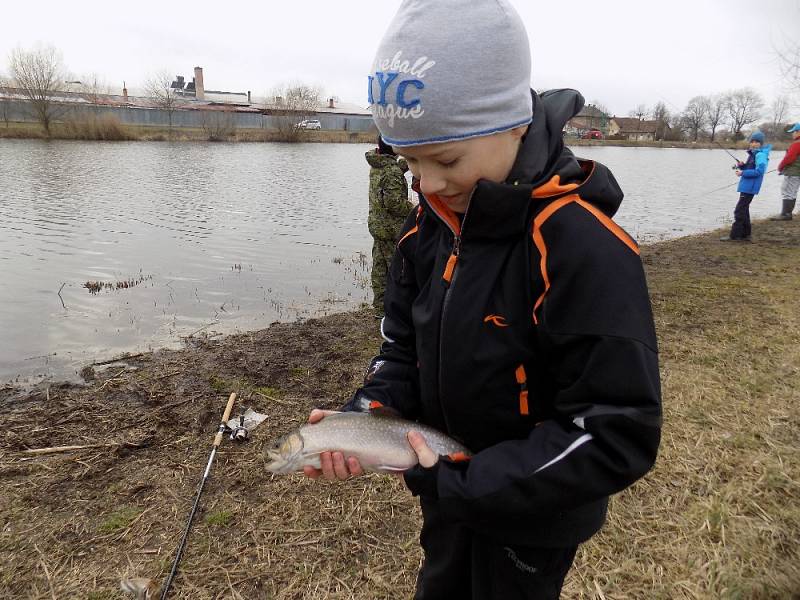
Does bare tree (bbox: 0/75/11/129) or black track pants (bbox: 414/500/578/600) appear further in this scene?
bare tree (bbox: 0/75/11/129)

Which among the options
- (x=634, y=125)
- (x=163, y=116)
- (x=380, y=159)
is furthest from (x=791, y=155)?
(x=634, y=125)

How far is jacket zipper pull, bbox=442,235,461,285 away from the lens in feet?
5.59

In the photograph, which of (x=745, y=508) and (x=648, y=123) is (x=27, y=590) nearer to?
(x=745, y=508)

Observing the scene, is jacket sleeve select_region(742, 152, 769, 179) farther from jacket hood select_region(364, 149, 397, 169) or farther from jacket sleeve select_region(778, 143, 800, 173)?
jacket hood select_region(364, 149, 397, 169)

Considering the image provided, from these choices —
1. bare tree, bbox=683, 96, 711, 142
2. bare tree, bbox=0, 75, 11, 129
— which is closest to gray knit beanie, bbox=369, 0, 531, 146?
bare tree, bbox=0, 75, 11, 129

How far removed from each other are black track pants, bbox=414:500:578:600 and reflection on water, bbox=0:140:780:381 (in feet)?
20.0

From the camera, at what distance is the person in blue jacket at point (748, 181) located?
1227cm

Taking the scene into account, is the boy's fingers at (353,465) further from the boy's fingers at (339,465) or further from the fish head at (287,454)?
the fish head at (287,454)

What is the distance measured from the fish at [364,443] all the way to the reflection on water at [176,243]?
5.78 m

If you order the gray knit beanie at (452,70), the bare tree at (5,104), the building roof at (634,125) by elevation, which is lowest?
the gray knit beanie at (452,70)

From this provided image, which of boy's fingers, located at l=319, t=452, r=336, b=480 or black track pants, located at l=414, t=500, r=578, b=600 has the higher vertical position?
boy's fingers, located at l=319, t=452, r=336, b=480

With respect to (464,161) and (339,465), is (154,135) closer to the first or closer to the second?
(339,465)

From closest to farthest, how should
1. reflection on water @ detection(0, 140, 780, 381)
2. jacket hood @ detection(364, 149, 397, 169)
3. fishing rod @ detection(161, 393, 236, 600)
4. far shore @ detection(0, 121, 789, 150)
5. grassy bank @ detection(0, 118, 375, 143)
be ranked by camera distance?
fishing rod @ detection(161, 393, 236, 600)
jacket hood @ detection(364, 149, 397, 169)
reflection on water @ detection(0, 140, 780, 381)
grassy bank @ detection(0, 118, 375, 143)
far shore @ detection(0, 121, 789, 150)

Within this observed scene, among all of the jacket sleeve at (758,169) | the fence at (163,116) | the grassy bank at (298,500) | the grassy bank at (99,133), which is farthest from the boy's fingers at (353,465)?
the fence at (163,116)
